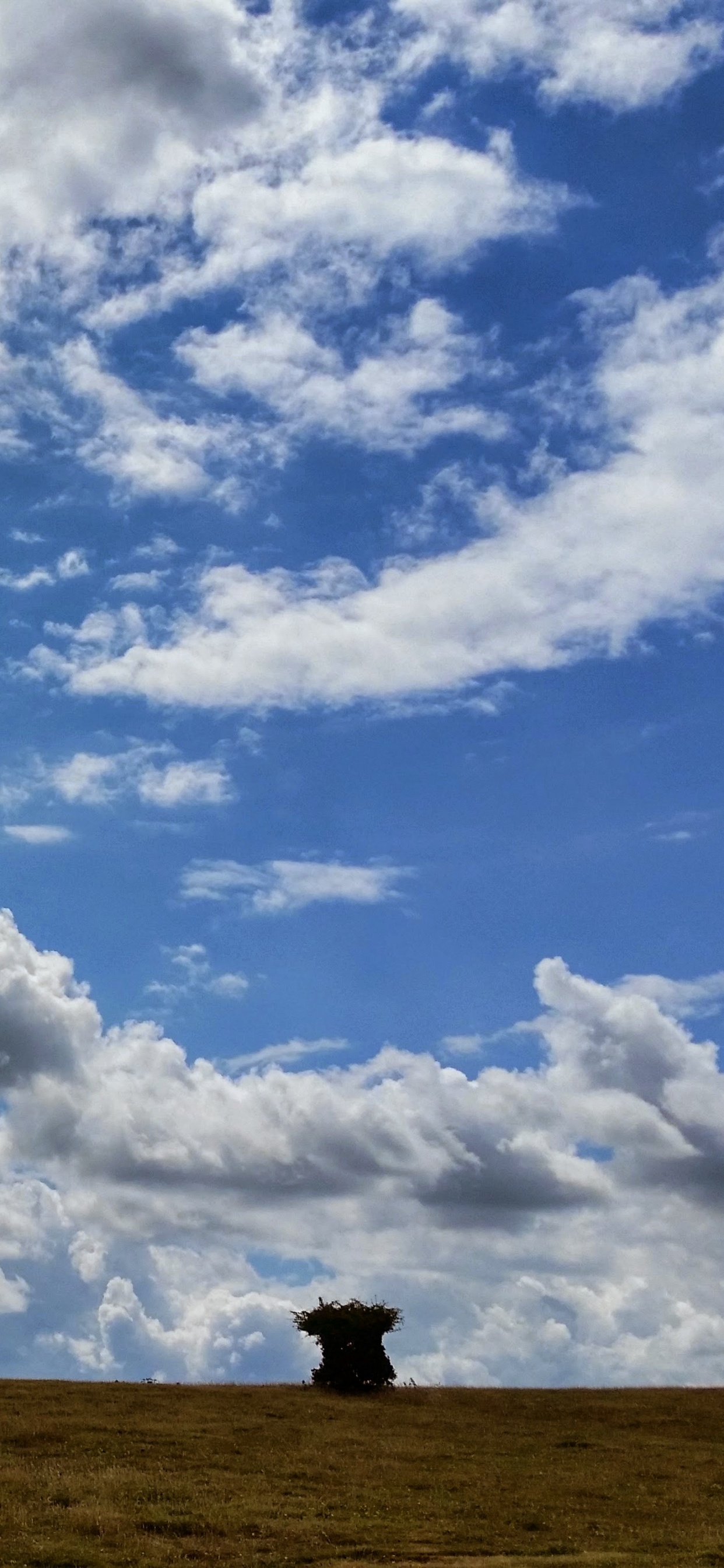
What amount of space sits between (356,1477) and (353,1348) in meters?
22.6

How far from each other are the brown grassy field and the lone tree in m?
2.82

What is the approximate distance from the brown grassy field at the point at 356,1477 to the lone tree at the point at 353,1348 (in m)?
2.82

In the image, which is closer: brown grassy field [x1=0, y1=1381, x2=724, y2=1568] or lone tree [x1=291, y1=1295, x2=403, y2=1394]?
brown grassy field [x1=0, y1=1381, x2=724, y2=1568]

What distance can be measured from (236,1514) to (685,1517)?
12.4m

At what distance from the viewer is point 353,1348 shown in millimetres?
66812

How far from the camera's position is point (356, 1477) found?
44.7m

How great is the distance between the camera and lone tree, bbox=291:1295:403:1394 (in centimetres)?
6606

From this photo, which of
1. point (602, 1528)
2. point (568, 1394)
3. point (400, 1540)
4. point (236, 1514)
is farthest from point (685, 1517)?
point (568, 1394)

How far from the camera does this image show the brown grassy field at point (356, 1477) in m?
36.0

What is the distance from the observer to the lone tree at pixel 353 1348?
66.1 metres

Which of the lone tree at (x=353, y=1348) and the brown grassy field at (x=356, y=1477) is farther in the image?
the lone tree at (x=353, y=1348)

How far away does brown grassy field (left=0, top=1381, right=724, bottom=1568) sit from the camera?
118 ft

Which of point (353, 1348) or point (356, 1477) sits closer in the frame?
point (356, 1477)

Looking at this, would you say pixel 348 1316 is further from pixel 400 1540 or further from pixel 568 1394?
pixel 400 1540
